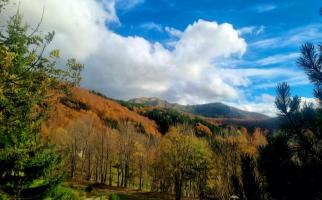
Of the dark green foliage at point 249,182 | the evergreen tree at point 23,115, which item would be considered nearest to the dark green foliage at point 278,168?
the dark green foliage at point 249,182

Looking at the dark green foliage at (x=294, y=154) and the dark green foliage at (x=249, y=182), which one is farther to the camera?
the dark green foliage at (x=249, y=182)

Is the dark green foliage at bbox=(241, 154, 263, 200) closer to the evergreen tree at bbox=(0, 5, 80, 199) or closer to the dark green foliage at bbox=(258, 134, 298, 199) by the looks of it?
the dark green foliage at bbox=(258, 134, 298, 199)

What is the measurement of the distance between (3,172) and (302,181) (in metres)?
10.7

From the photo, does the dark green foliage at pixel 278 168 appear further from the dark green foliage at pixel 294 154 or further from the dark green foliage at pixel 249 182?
the dark green foliage at pixel 249 182

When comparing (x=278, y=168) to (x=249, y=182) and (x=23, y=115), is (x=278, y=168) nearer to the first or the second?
(x=249, y=182)

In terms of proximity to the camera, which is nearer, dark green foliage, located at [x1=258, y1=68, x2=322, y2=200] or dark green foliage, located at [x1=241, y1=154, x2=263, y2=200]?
dark green foliage, located at [x1=258, y1=68, x2=322, y2=200]

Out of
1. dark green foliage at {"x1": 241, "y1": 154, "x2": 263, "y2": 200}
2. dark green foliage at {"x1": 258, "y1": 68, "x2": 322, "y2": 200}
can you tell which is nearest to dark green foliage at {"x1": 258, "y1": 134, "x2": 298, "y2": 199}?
dark green foliage at {"x1": 258, "y1": 68, "x2": 322, "y2": 200}

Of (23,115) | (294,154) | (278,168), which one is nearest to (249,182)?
(278,168)

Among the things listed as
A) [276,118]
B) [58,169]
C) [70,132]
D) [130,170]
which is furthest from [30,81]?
[70,132]

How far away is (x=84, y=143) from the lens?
79.9 m

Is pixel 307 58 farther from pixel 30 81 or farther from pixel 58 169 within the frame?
pixel 58 169

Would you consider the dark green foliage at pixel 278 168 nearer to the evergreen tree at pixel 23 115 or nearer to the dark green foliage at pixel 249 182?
the dark green foliage at pixel 249 182

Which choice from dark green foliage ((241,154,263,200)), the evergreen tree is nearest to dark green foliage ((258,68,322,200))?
dark green foliage ((241,154,263,200))

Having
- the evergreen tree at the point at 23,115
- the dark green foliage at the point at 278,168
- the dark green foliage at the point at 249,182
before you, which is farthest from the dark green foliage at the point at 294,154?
the evergreen tree at the point at 23,115
